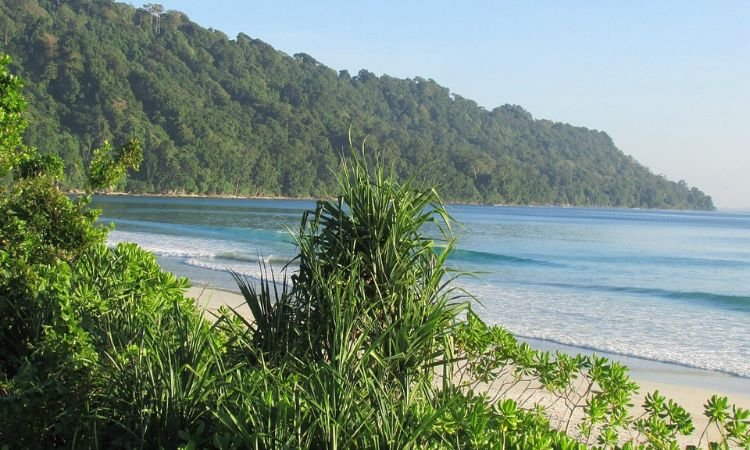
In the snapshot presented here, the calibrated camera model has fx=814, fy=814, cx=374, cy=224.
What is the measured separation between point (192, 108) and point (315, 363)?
12437cm

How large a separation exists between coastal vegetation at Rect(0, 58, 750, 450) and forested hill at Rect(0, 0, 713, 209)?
80295mm

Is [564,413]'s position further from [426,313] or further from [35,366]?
[35,366]

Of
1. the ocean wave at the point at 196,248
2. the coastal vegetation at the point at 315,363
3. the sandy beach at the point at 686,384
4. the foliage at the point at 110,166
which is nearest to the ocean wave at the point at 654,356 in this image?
the sandy beach at the point at 686,384

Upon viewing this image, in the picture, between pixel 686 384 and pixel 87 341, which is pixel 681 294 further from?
pixel 87 341

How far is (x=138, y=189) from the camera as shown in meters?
109

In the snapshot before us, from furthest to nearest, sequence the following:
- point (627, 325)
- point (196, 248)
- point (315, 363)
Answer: point (196, 248), point (627, 325), point (315, 363)

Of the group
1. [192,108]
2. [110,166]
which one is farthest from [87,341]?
[192,108]

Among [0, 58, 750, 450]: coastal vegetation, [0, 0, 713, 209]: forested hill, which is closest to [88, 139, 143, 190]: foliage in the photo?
[0, 58, 750, 450]: coastal vegetation

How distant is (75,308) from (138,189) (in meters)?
109

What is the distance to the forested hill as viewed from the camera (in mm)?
107812

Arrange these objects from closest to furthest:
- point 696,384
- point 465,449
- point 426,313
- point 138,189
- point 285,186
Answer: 1. point 465,449
2. point 426,313
3. point 696,384
4. point 138,189
5. point 285,186

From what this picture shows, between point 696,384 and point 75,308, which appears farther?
point 696,384

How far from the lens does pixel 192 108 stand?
123 m

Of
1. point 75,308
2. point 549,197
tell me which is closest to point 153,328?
point 75,308
